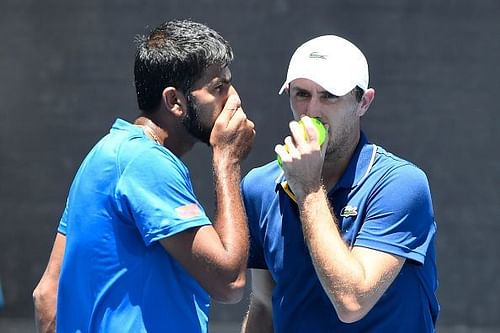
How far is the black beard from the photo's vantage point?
258 centimetres

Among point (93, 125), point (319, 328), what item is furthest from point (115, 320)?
point (93, 125)

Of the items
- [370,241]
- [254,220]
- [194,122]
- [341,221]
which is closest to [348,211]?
[341,221]

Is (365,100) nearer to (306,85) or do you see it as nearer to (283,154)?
(306,85)

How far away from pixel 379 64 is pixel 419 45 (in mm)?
293

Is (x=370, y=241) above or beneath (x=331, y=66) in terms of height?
beneath

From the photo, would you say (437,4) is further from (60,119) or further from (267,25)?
(60,119)

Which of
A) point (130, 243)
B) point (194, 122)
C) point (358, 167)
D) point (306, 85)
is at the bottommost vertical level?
point (130, 243)

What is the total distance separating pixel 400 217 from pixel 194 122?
2.07 ft

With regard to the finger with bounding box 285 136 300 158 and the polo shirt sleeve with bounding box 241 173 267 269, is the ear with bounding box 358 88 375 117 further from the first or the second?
the polo shirt sleeve with bounding box 241 173 267 269

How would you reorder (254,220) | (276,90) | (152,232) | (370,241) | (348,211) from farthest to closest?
1. (276,90)
2. (254,220)
3. (348,211)
4. (370,241)
5. (152,232)

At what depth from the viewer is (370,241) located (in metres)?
2.46

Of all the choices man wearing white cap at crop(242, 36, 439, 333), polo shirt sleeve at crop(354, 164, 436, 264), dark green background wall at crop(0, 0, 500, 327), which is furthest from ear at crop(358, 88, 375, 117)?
dark green background wall at crop(0, 0, 500, 327)

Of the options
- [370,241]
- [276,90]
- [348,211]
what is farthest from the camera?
[276,90]

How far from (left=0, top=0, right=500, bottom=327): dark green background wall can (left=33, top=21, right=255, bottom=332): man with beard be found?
348 centimetres
